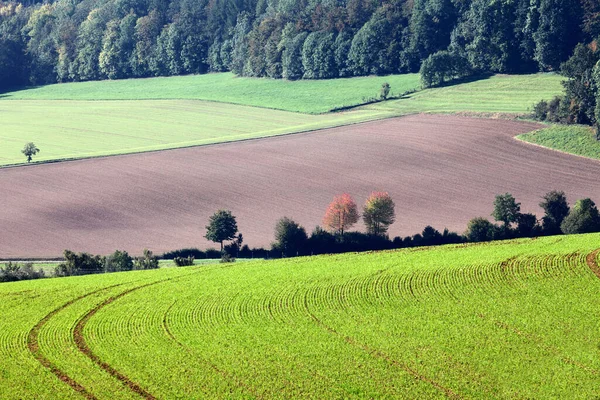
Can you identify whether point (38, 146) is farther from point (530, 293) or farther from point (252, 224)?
point (530, 293)

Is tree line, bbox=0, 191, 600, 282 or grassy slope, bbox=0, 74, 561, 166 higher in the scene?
grassy slope, bbox=0, 74, 561, 166

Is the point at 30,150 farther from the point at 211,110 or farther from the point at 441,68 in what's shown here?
the point at 441,68

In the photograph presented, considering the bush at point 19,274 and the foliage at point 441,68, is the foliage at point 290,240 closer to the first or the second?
the bush at point 19,274

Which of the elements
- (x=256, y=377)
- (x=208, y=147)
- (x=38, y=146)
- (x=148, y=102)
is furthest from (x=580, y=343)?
(x=148, y=102)

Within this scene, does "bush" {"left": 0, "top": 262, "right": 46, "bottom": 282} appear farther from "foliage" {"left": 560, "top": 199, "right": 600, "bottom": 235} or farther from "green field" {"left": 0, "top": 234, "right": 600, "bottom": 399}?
"foliage" {"left": 560, "top": 199, "right": 600, "bottom": 235}

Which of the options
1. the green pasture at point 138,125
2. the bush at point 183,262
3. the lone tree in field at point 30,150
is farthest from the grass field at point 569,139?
the lone tree in field at point 30,150

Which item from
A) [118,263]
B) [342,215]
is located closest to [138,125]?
[342,215]

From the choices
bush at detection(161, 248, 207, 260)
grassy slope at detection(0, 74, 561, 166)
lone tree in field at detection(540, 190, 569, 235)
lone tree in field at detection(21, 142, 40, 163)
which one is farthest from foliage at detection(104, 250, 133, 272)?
lone tree in field at detection(21, 142, 40, 163)
